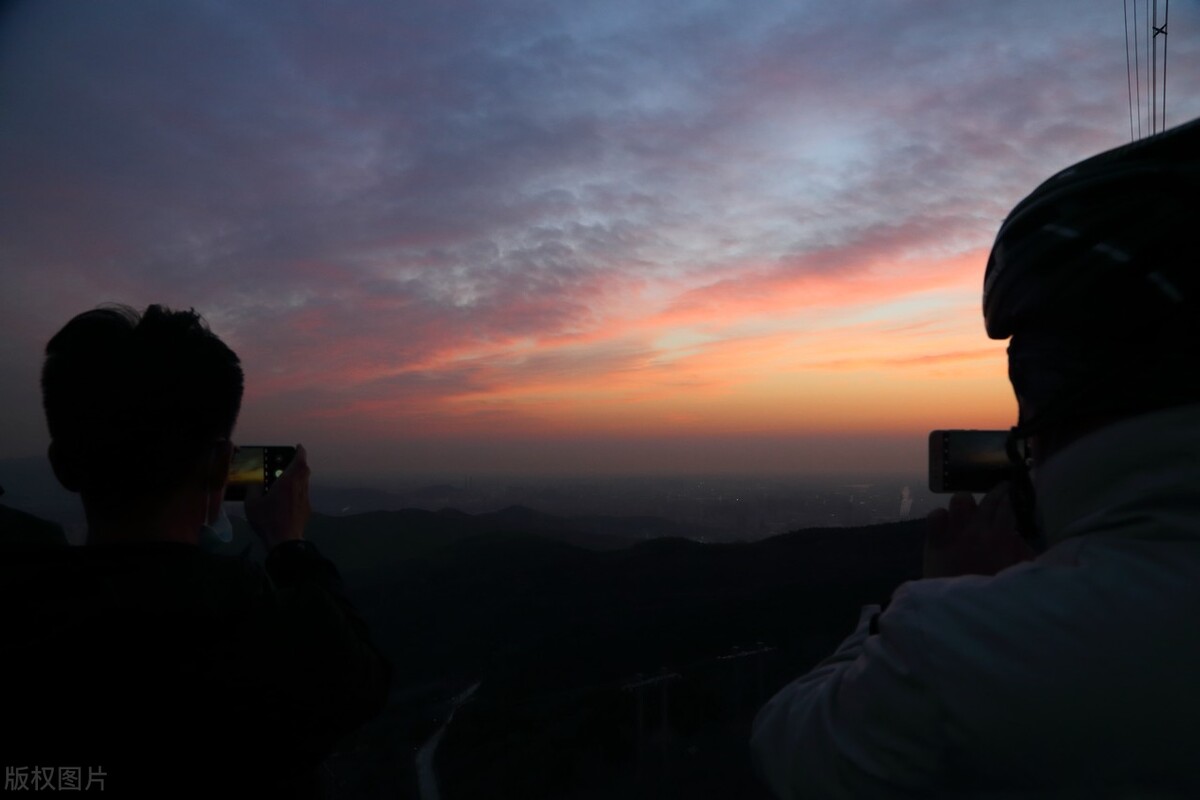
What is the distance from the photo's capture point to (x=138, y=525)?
1.57m

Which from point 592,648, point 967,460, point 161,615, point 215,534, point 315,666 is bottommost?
point 592,648

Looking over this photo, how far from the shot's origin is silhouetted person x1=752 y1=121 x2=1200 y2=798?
2.42 ft

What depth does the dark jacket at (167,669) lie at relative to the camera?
1.33 meters

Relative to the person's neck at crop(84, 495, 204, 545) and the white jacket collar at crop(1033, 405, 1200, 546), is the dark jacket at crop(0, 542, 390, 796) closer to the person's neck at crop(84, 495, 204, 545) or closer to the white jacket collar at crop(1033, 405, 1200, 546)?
the person's neck at crop(84, 495, 204, 545)

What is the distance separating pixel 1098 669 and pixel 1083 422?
34cm

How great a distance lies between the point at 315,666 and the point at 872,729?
122 cm

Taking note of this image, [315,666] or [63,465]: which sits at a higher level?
[63,465]

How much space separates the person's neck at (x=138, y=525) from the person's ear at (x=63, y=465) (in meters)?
0.06

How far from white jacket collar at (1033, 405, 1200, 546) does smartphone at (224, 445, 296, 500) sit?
1.99 metres

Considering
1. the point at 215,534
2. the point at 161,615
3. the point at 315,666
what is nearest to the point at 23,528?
the point at 215,534

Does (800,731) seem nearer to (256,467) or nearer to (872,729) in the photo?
(872,729)

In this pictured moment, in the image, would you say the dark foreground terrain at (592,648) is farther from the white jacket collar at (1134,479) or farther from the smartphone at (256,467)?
the white jacket collar at (1134,479)

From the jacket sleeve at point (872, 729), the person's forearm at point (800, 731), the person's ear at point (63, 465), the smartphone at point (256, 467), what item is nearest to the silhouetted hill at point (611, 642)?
the smartphone at point (256, 467)

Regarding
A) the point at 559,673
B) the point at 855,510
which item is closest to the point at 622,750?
the point at 559,673
